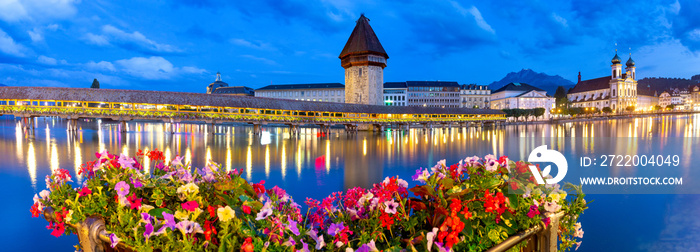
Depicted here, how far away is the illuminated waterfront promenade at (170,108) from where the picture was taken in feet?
92.7

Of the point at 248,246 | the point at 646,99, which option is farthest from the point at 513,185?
the point at 646,99

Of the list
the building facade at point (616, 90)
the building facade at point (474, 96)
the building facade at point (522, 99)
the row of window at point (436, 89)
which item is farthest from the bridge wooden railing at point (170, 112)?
the building facade at point (616, 90)

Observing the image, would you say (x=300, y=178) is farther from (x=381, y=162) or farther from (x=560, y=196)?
(x=560, y=196)

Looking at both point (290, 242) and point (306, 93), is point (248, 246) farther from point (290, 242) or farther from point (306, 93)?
point (306, 93)

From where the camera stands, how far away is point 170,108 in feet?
102

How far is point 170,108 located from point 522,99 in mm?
A: 97809

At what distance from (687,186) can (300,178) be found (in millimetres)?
10601

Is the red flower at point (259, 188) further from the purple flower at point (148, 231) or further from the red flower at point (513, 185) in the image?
the red flower at point (513, 185)

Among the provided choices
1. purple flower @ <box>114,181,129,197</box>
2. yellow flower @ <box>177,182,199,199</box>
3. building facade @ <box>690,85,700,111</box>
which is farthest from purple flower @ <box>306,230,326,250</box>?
building facade @ <box>690,85,700,111</box>

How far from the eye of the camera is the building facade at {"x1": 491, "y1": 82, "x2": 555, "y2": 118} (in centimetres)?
10375

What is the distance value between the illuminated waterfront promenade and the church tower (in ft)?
16.7

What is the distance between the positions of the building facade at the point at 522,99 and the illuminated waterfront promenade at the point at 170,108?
75.8m

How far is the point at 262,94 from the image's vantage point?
318 ft

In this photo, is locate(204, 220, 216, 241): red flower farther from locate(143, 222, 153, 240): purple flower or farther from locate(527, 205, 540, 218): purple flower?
locate(527, 205, 540, 218): purple flower
